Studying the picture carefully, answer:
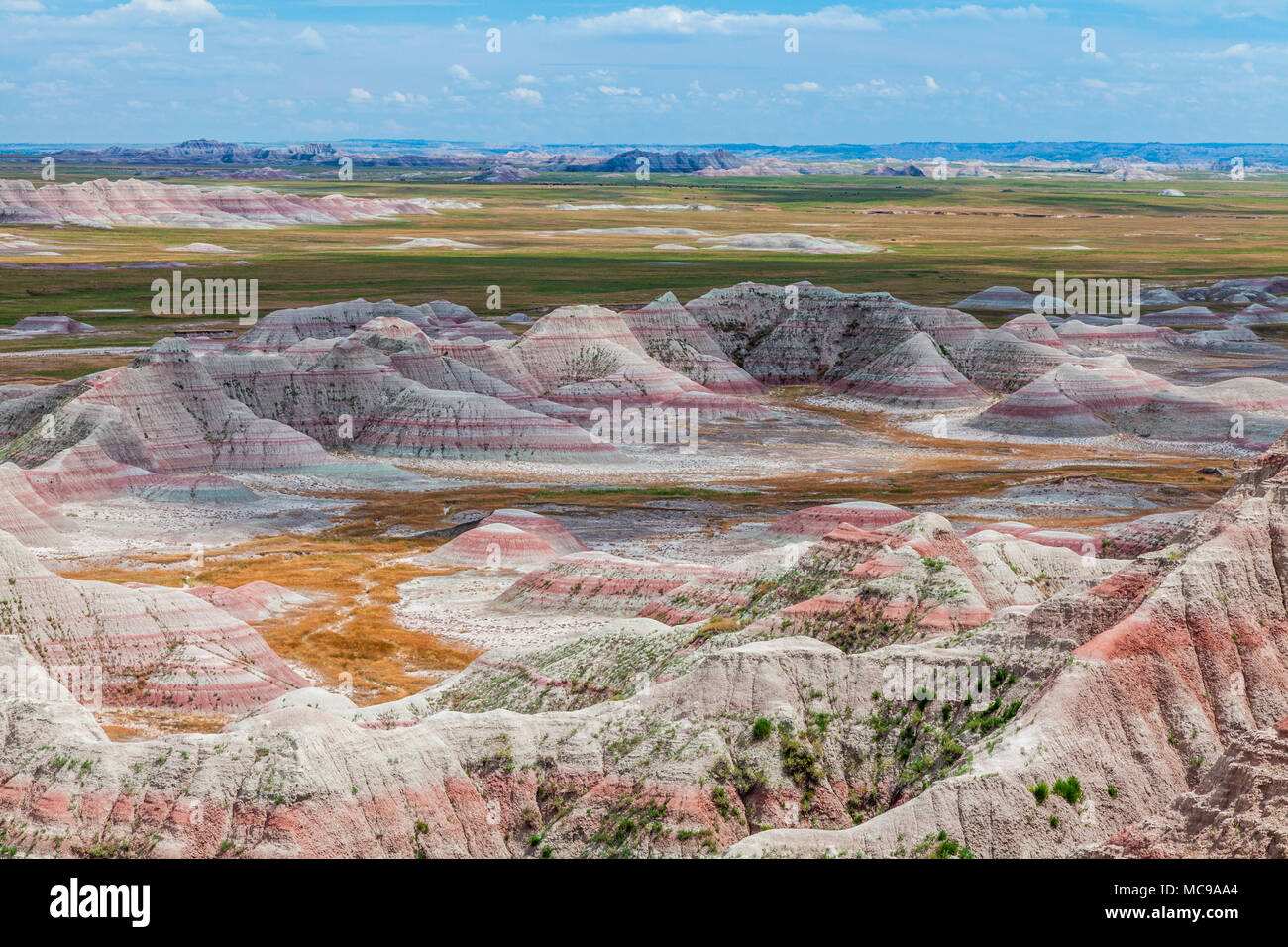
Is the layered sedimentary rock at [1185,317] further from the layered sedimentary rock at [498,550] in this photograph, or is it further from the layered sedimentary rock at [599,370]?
the layered sedimentary rock at [498,550]

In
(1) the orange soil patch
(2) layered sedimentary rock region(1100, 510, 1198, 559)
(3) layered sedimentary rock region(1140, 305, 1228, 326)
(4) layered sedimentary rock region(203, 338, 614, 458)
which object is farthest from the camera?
(3) layered sedimentary rock region(1140, 305, 1228, 326)

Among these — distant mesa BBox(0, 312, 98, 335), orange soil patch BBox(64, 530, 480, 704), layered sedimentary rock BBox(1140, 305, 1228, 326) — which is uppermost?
distant mesa BBox(0, 312, 98, 335)

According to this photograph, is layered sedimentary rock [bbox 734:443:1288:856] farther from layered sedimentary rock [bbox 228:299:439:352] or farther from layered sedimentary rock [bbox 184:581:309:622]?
layered sedimentary rock [bbox 228:299:439:352]

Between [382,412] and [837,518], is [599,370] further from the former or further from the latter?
[837,518]

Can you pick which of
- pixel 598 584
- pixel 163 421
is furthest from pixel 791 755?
pixel 163 421

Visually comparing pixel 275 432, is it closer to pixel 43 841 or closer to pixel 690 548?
pixel 690 548

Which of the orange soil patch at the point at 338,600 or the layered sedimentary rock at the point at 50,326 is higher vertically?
the layered sedimentary rock at the point at 50,326

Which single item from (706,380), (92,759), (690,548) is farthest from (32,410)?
(92,759)

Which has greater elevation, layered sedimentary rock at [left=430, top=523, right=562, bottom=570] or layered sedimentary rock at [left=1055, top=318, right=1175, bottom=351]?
layered sedimentary rock at [left=1055, top=318, right=1175, bottom=351]

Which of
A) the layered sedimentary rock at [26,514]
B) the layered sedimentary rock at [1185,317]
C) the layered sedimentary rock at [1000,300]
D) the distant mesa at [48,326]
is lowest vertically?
the layered sedimentary rock at [26,514]

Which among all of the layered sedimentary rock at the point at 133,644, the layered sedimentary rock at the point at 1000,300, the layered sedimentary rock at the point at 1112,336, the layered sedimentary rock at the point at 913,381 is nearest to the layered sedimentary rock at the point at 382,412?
the layered sedimentary rock at the point at 913,381

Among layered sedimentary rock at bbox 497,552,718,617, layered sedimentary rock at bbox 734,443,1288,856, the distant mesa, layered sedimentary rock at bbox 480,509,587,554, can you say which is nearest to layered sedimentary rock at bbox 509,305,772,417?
layered sedimentary rock at bbox 480,509,587,554
